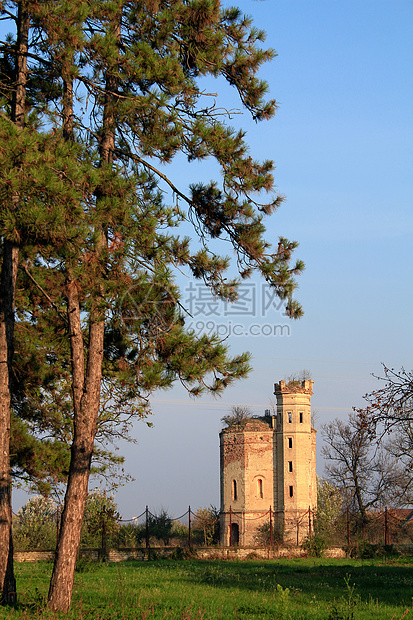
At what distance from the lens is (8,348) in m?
9.25

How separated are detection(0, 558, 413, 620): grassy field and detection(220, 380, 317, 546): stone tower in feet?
85.0

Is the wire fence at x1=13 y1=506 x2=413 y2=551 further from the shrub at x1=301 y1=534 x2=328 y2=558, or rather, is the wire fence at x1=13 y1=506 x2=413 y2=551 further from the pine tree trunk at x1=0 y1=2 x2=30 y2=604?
the pine tree trunk at x1=0 y1=2 x2=30 y2=604

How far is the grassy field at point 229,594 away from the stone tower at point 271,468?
2590 centimetres

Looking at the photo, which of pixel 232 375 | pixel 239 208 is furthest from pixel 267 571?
pixel 239 208

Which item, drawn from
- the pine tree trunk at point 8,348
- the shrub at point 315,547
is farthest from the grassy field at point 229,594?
the shrub at point 315,547

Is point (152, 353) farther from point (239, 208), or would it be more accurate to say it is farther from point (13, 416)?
point (13, 416)

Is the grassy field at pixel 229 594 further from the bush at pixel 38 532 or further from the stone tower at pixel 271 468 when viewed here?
the stone tower at pixel 271 468

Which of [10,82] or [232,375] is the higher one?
[10,82]

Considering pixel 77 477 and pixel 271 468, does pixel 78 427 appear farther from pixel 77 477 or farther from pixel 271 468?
pixel 271 468

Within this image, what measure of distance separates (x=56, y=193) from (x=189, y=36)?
3.67 meters

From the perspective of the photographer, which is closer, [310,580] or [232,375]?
[232,375]

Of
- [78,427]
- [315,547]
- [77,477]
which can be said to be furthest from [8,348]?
Result: [315,547]

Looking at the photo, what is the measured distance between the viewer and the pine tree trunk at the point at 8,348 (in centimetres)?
861

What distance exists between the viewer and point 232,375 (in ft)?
29.3
